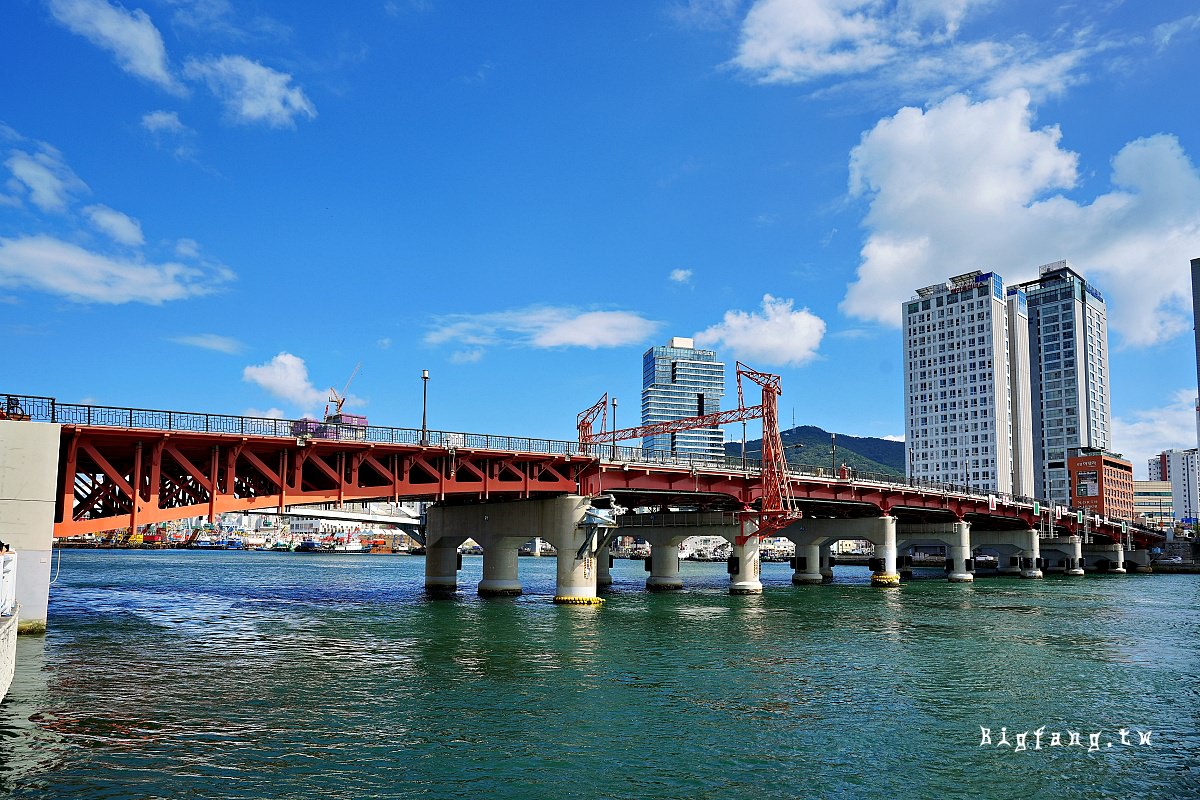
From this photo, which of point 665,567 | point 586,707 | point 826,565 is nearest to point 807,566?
point 826,565

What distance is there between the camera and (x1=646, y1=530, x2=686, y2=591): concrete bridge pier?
110 metres

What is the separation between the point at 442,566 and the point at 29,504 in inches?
2034

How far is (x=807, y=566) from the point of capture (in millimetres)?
127250

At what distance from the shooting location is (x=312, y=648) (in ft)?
159

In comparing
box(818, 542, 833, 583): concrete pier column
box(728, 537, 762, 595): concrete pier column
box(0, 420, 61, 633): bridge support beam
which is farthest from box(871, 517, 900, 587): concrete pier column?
box(0, 420, 61, 633): bridge support beam

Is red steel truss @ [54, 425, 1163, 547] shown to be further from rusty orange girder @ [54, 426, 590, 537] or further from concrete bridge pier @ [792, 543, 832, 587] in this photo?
concrete bridge pier @ [792, 543, 832, 587]

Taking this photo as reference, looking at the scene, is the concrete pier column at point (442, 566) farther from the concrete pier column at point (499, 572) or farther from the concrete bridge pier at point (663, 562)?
the concrete bridge pier at point (663, 562)

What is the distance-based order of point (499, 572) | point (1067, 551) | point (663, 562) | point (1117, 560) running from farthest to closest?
point (1117, 560), point (1067, 551), point (663, 562), point (499, 572)

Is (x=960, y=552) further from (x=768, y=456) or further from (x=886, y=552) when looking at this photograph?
(x=768, y=456)

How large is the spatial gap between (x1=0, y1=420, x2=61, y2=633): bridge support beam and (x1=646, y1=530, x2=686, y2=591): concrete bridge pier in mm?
73031

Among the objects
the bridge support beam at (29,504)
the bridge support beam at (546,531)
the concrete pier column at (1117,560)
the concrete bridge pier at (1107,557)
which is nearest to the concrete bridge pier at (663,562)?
the bridge support beam at (546,531)

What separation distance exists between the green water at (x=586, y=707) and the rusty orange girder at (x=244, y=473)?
25.0 ft

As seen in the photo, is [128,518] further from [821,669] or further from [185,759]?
[821,669]

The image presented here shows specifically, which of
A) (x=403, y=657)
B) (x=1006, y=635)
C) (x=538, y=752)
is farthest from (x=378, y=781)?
(x=1006, y=635)
